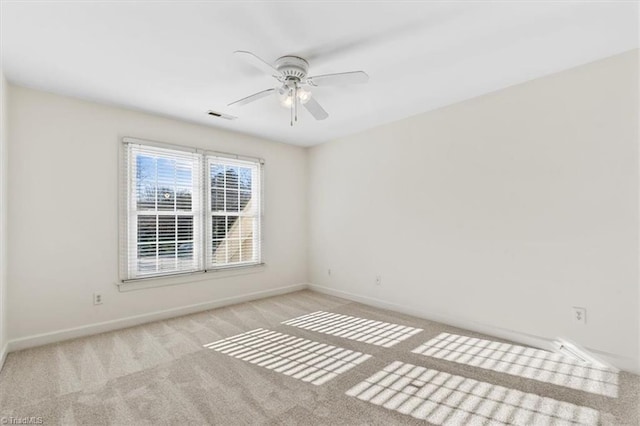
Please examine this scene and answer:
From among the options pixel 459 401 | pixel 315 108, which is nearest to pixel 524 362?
pixel 459 401

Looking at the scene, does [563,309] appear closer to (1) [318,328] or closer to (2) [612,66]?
(2) [612,66]

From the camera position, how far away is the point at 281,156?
5211mm

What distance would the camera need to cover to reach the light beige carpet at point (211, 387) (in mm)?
1970

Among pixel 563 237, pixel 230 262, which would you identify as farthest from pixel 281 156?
pixel 563 237

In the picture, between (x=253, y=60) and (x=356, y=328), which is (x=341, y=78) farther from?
(x=356, y=328)

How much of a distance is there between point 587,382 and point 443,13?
2826 millimetres

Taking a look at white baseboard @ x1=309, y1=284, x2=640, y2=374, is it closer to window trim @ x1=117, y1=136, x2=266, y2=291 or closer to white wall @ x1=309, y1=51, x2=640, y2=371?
white wall @ x1=309, y1=51, x2=640, y2=371

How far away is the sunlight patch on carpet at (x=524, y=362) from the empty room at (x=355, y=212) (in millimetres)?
25

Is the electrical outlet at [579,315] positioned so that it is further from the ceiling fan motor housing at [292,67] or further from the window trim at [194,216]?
the window trim at [194,216]

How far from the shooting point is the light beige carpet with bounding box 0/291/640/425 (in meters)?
1.97

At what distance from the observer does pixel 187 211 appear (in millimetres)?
4121

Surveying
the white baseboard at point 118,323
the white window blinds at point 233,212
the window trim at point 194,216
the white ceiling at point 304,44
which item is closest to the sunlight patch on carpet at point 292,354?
the white baseboard at point 118,323

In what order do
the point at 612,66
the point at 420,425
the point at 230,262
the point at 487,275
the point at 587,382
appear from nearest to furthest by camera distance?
the point at 420,425, the point at 587,382, the point at 612,66, the point at 487,275, the point at 230,262

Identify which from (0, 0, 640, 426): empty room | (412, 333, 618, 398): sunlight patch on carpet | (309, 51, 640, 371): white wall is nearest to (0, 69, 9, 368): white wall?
(0, 0, 640, 426): empty room
